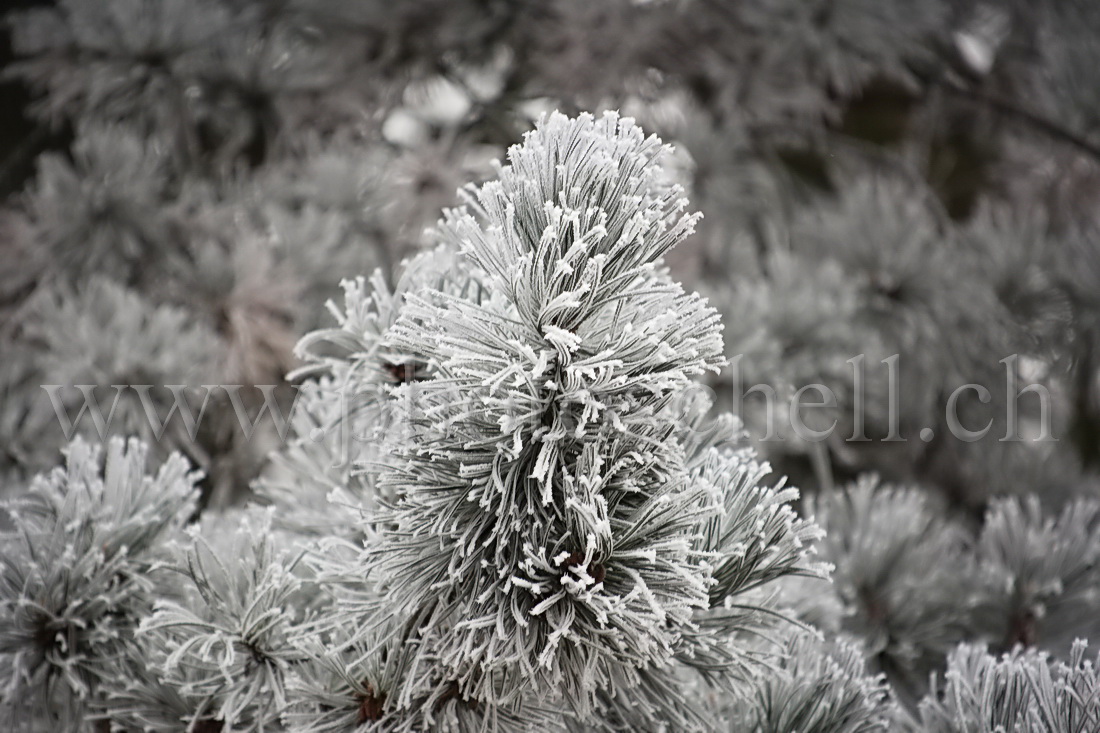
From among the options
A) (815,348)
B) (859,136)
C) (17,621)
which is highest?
(859,136)

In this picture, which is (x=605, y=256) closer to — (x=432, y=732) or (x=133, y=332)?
(x=432, y=732)

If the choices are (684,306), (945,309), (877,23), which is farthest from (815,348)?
(684,306)

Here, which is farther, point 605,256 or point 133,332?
point 133,332

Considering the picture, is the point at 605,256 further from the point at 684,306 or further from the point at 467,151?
the point at 467,151

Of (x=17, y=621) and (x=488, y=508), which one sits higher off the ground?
(x=488, y=508)

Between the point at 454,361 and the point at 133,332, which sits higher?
the point at 454,361

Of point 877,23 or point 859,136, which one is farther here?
point 859,136

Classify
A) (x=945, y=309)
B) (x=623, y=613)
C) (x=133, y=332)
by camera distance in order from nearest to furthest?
(x=623, y=613)
(x=133, y=332)
(x=945, y=309)

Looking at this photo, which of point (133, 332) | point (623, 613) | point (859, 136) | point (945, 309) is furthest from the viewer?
point (859, 136)

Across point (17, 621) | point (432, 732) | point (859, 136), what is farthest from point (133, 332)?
point (859, 136)
